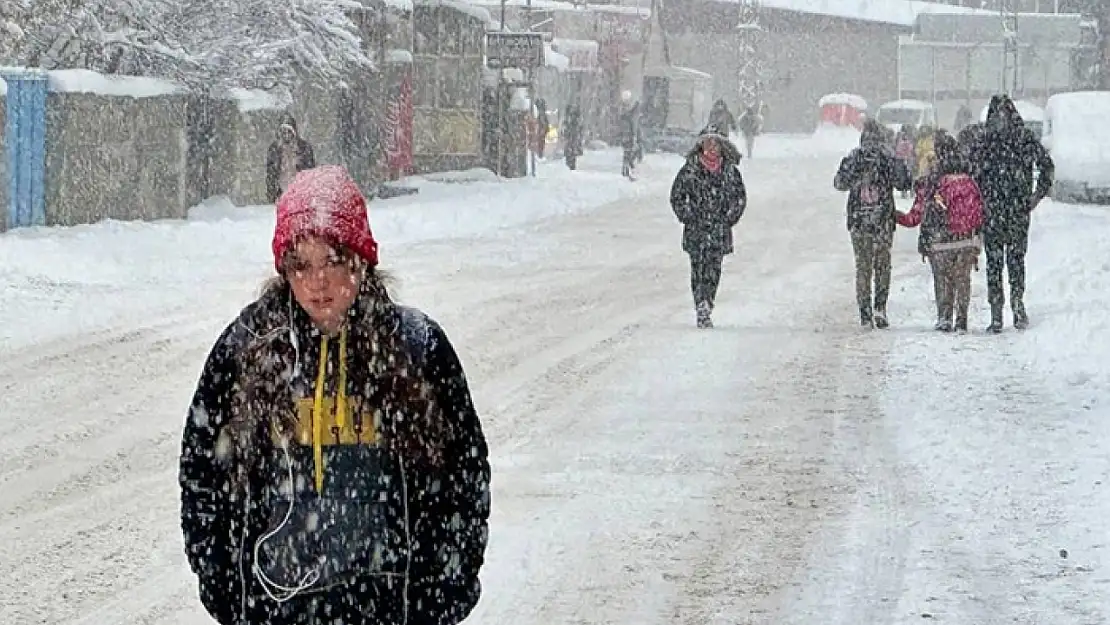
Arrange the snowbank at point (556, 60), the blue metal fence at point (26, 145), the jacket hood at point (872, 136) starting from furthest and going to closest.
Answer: the snowbank at point (556, 60) < the blue metal fence at point (26, 145) < the jacket hood at point (872, 136)

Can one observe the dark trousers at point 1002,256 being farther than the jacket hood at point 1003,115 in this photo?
No

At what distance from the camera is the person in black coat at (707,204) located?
49.9ft

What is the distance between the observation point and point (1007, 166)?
48.7 ft

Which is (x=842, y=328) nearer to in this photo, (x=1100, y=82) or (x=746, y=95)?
(x=1100, y=82)

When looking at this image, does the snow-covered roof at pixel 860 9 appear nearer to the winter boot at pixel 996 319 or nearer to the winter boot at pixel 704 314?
the winter boot at pixel 704 314

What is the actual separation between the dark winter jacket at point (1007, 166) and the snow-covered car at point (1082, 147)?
18455 millimetres

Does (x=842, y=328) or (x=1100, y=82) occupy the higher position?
(x=1100, y=82)

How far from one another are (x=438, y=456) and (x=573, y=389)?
27.4 ft

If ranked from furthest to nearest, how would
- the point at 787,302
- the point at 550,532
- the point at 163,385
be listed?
the point at 787,302 → the point at 163,385 → the point at 550,532

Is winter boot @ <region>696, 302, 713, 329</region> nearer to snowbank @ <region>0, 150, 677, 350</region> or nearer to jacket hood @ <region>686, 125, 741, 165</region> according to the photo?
jacket hood @ <region>686, 125, 741, 165</region>

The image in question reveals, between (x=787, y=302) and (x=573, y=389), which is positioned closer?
(x=573, y=389)

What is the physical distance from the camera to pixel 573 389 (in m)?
11.9

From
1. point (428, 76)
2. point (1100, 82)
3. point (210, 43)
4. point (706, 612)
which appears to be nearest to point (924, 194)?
point (706, 612)

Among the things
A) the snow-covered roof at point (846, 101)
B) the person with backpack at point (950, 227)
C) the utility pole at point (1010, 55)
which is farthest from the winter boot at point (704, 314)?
the snow-covered roof at point (846, 101)
